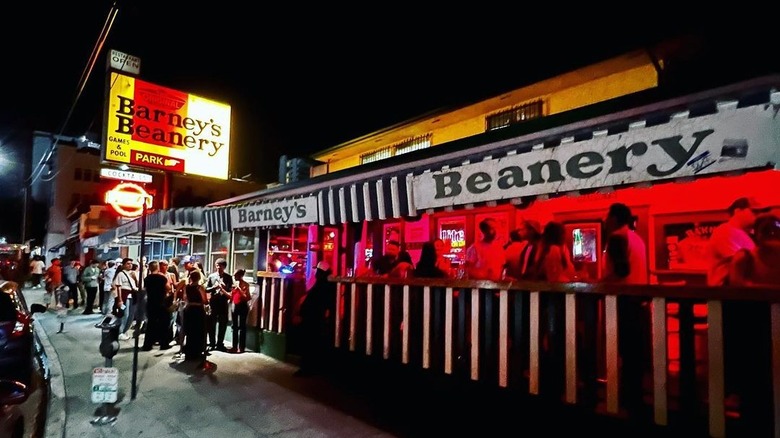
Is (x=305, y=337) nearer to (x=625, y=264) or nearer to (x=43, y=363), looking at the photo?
(x=43, y=363)

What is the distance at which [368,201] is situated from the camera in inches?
272

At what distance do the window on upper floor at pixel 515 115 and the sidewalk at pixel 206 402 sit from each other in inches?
245

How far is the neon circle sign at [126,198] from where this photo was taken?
2012 centimetres

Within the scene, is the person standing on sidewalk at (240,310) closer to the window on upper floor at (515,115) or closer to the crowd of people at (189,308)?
the crowd of people at (189,308)

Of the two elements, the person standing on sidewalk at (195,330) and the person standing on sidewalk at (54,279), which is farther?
the person standing on sidewalk at (54,279)

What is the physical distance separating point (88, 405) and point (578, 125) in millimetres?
7162

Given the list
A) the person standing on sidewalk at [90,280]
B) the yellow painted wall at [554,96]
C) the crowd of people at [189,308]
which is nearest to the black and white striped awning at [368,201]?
the yellow painted wall at [554,96]

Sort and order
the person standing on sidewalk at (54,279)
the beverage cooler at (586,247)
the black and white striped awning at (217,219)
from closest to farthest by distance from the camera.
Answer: the beverage cooler at (586,247), the black and white striped awning at (217,219), the person standing on sidewalk at (54,279)

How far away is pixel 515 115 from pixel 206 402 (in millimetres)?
7787

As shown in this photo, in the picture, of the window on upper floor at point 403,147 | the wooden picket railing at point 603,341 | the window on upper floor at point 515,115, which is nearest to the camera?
the wooden picket railing at point 603,341

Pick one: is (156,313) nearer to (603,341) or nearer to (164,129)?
(164,129)

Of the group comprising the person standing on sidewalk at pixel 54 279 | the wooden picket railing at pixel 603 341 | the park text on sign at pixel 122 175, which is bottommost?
the person standing on sidewalk at pixel 54 279

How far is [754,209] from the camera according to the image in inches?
189

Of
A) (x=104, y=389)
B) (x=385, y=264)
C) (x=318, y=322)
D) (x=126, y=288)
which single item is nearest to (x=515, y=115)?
(x=385, y=264)
